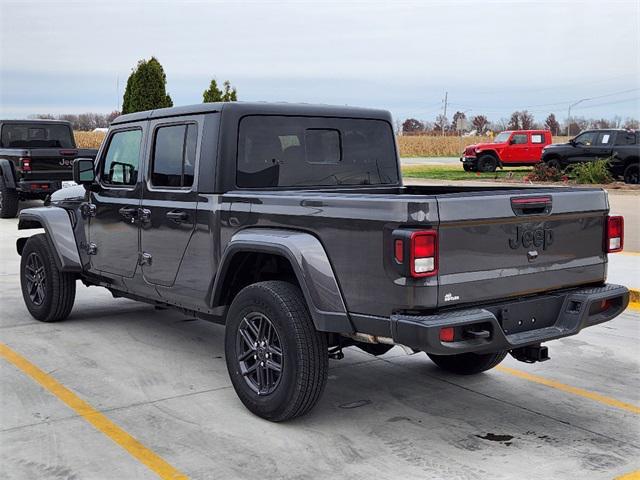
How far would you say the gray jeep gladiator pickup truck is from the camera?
13.5ft

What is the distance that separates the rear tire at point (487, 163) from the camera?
1257 inches

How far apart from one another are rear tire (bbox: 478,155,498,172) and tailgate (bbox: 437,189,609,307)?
27.4 metres

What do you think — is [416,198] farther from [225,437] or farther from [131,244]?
[131,244]

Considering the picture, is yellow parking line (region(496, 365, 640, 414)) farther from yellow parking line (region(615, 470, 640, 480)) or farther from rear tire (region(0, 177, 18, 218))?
rear tire (region(0, 177, 18, 218))

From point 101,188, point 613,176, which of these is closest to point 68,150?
point 101,188

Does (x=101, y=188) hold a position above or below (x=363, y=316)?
above

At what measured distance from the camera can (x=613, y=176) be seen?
24.6 meters

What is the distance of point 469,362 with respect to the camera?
5.79 m

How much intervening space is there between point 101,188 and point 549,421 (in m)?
4.02

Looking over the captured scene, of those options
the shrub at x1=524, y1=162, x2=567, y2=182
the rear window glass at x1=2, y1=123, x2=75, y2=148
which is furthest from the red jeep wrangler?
the rear window glass at x1=2, y1=123, x2=75, y2=148

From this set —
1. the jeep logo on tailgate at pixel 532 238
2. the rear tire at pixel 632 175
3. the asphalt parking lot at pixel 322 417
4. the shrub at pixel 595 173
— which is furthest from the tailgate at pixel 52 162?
the rear tire at pixel 632 175

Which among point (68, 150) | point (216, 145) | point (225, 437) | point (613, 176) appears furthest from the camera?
point (613, 176)

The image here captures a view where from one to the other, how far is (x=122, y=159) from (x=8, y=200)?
11781 mm

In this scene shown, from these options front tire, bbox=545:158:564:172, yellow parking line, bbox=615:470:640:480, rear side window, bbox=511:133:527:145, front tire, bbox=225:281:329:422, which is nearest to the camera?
yellow parking line, bbox=615:470:640:480
